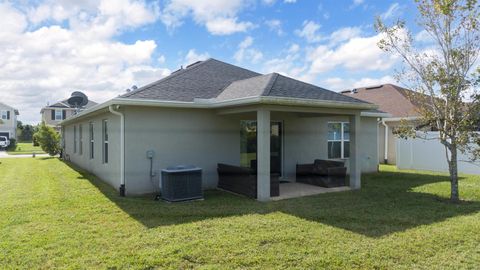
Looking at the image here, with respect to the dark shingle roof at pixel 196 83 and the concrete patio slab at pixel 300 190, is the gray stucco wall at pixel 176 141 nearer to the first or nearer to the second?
the dark shingle roof at pixel 196 83

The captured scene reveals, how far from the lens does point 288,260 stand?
448 centimetres

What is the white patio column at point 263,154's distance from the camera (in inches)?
320

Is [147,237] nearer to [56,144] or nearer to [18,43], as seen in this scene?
[18,43]

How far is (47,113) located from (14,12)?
36.7m

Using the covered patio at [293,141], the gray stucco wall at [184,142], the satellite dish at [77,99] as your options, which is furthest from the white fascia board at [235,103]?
the satellite dish at [77,99]

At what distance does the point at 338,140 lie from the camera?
1378 centimetres

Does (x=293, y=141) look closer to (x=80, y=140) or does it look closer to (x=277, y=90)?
(x=277, y=90)

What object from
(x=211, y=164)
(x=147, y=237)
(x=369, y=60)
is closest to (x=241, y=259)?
(x=147, y=237)

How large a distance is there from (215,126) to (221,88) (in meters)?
1.46

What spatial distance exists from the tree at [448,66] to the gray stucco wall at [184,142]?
13.8ft

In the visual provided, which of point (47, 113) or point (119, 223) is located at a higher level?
point (47, 113)

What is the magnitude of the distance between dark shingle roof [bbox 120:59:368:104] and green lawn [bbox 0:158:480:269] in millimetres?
2675

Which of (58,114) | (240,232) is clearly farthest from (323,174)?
(58,114)

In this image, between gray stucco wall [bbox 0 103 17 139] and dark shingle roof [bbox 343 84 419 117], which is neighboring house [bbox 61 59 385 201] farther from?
gray stucco wall [bbox 0 103 17 139]
